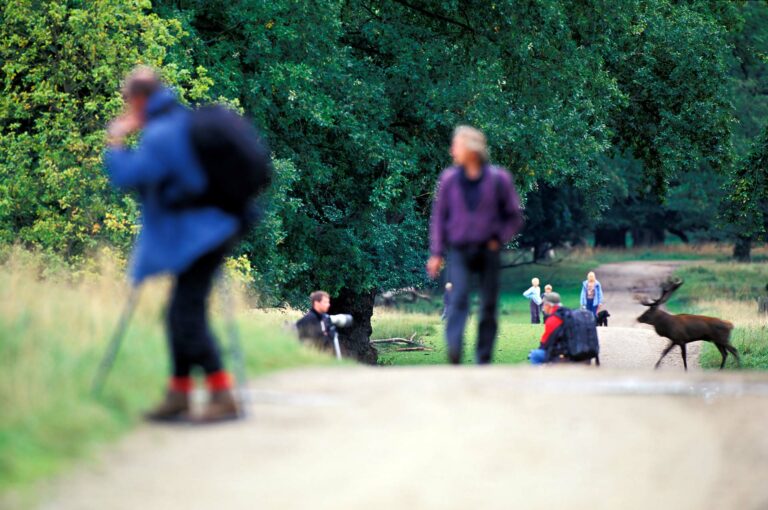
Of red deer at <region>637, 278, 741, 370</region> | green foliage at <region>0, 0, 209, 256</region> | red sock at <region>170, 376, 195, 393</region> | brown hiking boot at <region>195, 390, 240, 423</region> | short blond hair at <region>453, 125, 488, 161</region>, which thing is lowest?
red deer at <region>637, 278, 741, 370</region>

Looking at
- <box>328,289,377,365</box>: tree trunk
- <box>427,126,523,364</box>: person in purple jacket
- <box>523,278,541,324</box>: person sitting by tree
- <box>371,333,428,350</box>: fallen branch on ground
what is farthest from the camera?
<box>371,333,428,350</box>: fallen branch on ground

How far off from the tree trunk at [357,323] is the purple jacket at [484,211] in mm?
17597

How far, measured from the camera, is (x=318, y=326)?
12961 mm

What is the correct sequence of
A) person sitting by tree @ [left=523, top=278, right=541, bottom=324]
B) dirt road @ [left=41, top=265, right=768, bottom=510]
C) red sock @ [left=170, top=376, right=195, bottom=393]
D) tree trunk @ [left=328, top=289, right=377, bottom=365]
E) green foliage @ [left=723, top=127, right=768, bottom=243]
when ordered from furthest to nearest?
person sitting by tree @ [left=523, top=278, right=541, bottom=324]
tree trunk @ [left=328, top=289, right=377, bottom=365]
green foliage @ [left=723, top=127, right=768, bottom=243]
red sock @ [left=170, top=376, right=195, bottom=393]
dirt road @ [left=41, top=265, right=768, bottom=510]

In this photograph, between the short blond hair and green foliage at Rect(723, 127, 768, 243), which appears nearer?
the short blond hair

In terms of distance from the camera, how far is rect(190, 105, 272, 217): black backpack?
6805 mm

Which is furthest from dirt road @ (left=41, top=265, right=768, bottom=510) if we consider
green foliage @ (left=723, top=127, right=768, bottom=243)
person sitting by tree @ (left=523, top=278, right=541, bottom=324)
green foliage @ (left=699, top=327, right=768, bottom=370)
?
person sitting by tree @ (left=523, top=278, right=541, bottom=324)

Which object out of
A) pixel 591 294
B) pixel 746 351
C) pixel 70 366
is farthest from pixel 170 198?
pixel 746 351

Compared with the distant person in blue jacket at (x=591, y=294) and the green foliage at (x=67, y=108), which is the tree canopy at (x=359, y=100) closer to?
the green foliage at (x=67, y=108)

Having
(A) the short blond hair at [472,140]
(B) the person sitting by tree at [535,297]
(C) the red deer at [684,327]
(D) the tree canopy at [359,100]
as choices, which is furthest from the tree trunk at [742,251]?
(A) the short blond hair at [472,140]

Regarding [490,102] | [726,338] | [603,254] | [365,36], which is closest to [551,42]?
[490,102]

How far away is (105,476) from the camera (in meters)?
5.88

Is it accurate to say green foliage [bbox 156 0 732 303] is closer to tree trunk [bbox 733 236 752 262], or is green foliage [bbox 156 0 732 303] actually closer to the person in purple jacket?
the person in purple jacket

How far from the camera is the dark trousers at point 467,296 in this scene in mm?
9477
